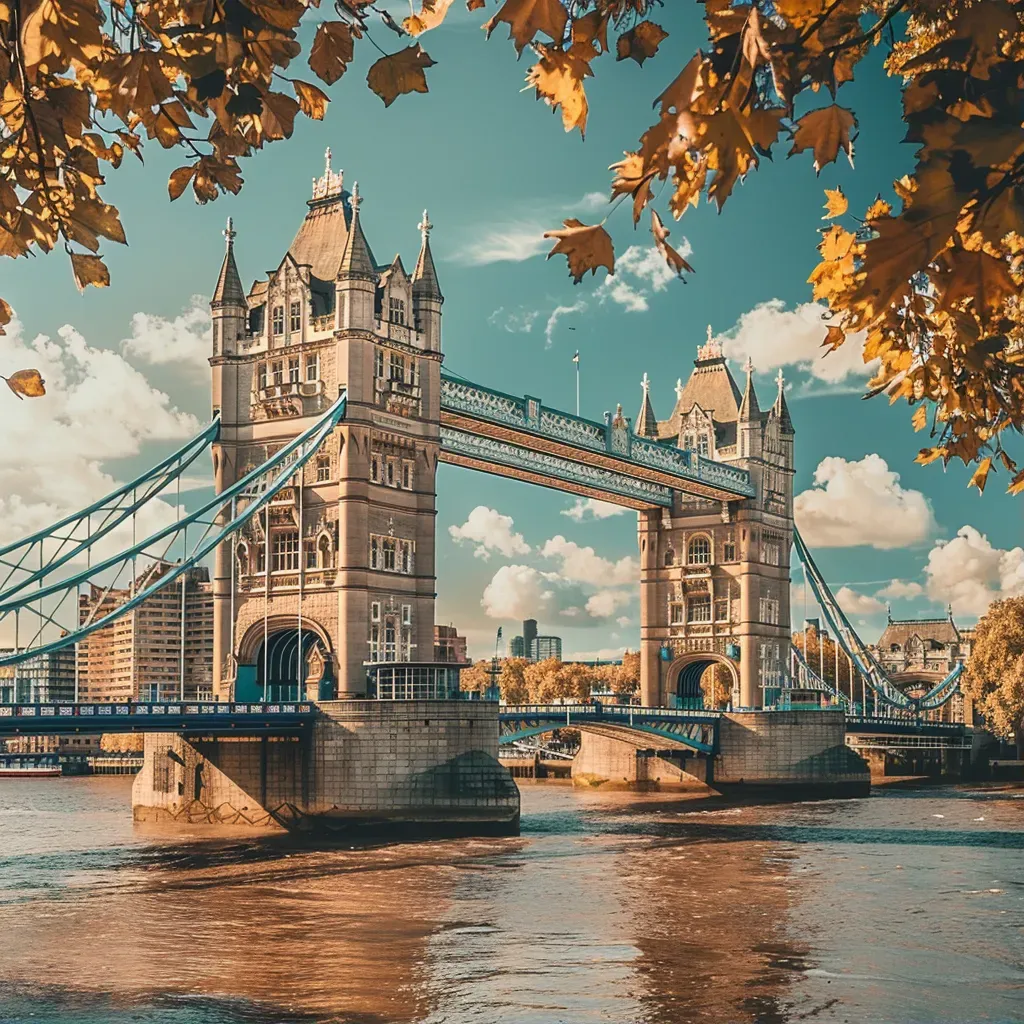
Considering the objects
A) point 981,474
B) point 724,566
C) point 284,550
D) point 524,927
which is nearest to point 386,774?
point 284,550

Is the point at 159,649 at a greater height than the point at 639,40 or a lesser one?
greater

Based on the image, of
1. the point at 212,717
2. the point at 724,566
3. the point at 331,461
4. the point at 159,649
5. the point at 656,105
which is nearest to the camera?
the point at 656,105

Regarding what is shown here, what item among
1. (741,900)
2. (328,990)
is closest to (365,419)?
(741,900)

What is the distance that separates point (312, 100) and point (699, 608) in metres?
69.2

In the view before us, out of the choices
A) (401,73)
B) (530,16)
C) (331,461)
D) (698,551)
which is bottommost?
(530,16)

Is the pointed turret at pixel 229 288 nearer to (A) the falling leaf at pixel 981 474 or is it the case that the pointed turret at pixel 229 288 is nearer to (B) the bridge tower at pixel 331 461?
(B) the bridge tower at pixel 331 461

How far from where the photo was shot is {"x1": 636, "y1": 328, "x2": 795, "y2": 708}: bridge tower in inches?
2832

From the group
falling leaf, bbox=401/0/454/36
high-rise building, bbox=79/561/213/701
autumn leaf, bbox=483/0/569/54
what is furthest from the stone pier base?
high-rise building, bbox=79/561/213/701

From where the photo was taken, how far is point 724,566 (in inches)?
2859

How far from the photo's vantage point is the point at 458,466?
188 ft

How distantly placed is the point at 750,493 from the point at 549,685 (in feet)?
109

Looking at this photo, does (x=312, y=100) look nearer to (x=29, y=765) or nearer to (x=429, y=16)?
(x=429, y=16)

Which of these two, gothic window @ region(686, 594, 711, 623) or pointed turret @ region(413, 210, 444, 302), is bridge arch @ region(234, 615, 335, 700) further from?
gothic window @ region(686, 594, 711, 623)

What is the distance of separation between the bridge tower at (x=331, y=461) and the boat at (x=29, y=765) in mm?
54845
